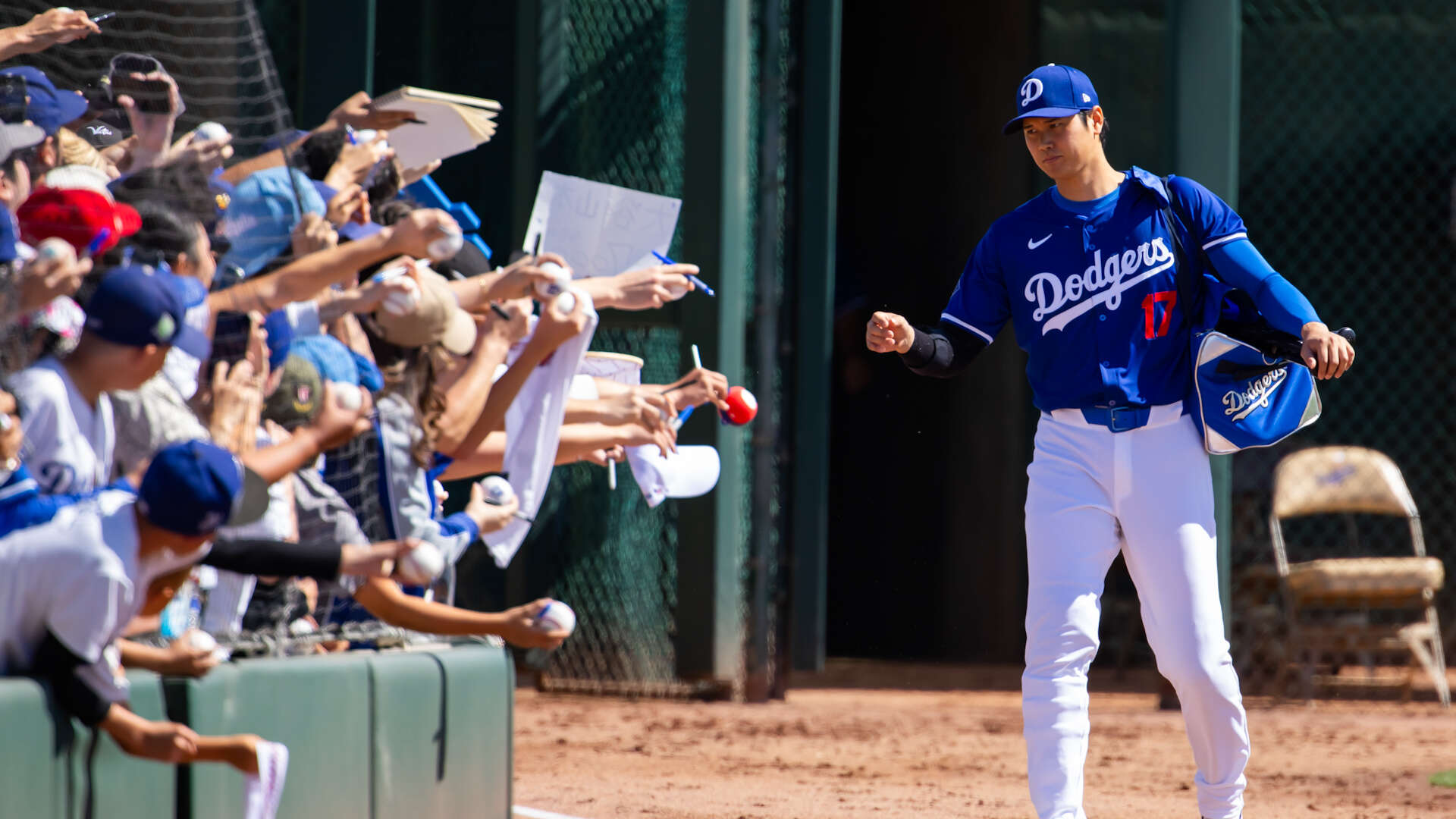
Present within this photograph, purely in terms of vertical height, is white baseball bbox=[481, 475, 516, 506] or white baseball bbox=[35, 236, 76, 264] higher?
white baseball bbox=[35, 236, 76, 264]

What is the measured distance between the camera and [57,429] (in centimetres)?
280

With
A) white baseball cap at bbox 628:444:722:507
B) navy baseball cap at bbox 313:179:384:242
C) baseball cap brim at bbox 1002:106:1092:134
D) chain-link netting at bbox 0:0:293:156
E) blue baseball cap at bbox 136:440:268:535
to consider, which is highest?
chain-link netting at bbox 0:0:293:156

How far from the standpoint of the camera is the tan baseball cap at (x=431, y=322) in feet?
11.6

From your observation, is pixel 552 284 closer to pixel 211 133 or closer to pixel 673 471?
pixel 211 133

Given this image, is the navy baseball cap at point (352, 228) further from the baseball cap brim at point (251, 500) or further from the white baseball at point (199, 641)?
the white baseball at point (199, 641)

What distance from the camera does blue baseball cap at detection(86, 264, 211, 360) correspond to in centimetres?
263

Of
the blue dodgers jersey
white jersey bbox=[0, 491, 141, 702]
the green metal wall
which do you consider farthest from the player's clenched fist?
white jersey bbox=[0, 491, 141, 702]

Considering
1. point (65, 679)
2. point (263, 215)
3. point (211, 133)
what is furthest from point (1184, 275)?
point (65, 679)

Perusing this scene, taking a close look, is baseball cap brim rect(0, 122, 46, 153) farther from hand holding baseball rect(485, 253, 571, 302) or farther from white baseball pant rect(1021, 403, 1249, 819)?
white baseball pant rect(1021, 403, 1249, 819)

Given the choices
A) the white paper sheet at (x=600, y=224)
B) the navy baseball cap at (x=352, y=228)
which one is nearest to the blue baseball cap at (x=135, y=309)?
the navy baseball cap at (x=352, y=228)

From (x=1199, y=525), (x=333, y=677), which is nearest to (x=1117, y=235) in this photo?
(x=1199, y=525)

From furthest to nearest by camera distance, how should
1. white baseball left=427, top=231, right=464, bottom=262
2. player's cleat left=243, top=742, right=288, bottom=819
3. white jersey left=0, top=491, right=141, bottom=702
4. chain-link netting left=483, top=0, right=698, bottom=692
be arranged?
chain-link netting left=483, top=0, right=698, bottom=692 → white baseball left=427, top=231, right=464, bottom=262 → player's cleat left=243, top=742, right=288, bottom=819 → white jersey left=0, top=491, right=141, bottom=702

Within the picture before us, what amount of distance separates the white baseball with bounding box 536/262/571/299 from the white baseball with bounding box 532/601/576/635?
787mm

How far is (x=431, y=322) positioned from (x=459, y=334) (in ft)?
0.41
